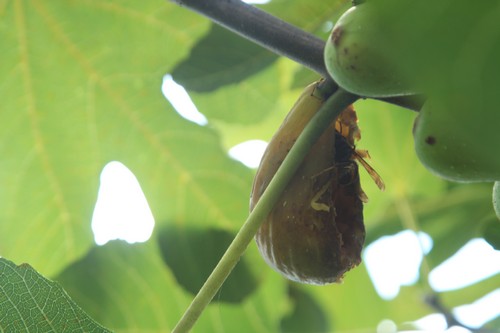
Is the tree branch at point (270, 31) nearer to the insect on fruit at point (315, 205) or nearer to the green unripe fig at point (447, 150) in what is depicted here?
the insect on fruit at point (315, 205)

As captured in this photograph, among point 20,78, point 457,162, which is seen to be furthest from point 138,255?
point 457,162

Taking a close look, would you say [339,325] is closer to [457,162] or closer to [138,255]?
[138,255]

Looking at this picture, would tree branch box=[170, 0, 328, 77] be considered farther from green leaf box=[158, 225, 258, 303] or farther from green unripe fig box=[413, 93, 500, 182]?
green leaf box=[158, 225, 258, 303]

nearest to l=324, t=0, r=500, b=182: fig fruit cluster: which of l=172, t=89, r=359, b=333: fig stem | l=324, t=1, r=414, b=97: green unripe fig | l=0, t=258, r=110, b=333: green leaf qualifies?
l=324, t=1, r=414, b=97: green unripe fig

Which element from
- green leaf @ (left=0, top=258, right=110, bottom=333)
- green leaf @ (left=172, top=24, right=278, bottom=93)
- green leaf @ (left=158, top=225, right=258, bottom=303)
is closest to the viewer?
green leaf @ (left=0, top=258, right=110, bottom=333)

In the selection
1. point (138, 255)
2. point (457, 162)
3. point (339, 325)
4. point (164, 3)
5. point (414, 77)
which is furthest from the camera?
point (339, 325)

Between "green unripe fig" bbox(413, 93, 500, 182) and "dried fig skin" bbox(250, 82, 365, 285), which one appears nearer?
"green unripe fig" bbox(413, 93, 500, 182)

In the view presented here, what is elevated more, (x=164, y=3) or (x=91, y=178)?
(x=164, y=3)
